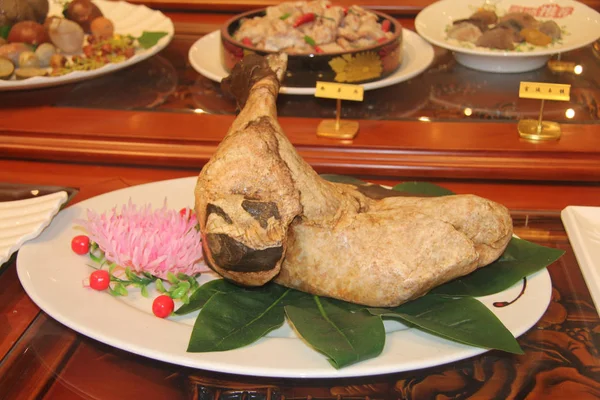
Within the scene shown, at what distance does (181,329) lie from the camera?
34.2 inches

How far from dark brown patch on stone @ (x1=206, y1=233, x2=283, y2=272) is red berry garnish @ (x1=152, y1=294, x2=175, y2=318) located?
0.12m

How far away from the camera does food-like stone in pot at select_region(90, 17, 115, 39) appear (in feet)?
→ 6.04

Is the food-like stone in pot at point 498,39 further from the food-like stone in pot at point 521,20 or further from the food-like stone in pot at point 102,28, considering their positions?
the food-like stone in pot at point 102,28

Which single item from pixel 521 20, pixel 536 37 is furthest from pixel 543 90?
pixel 521 20

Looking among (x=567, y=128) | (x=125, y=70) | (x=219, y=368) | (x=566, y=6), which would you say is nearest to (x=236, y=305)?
(x=219, y=368)

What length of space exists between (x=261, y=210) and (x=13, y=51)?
1.12 m

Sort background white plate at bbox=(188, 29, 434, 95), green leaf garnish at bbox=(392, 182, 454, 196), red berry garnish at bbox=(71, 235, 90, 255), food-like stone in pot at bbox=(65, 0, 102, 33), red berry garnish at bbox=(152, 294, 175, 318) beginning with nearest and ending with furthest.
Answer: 1. red berry garnish at bbox=(152, 294, 175, 318)
2. red berry garnish at bbox=(71, 235, 90, 255)
3. green leaf garnish at bbox=(392, 182, 454, 196)
4. background white plate at bbox=(188, 29, 434, 95)
5. food-like stone in pot at bbox=(65, 0, 102, 33)

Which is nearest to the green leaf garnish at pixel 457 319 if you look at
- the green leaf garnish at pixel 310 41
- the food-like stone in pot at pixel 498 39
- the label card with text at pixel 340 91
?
the label card with text at pixel 340 91

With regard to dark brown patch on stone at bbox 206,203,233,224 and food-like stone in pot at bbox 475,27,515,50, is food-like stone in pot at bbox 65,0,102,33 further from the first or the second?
dark brown patch on stone at bbox 206,203,233,224

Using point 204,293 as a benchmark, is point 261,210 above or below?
above

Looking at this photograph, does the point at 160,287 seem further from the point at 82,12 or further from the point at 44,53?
the point at 82,12

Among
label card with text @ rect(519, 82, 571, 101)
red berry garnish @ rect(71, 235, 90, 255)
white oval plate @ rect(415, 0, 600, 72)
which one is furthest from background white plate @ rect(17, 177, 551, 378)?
white oval plate @ rect(415, 0, 600, 72)

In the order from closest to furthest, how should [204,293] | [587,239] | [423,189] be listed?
[204,293]
[587,239]
[423,189]

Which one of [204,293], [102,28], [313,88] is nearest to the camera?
[204,293]
